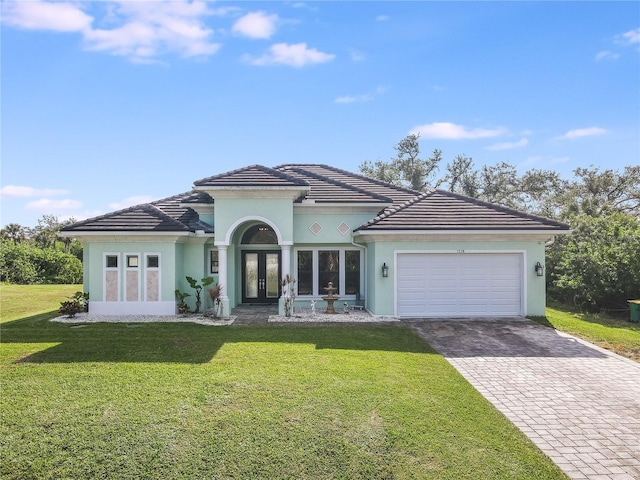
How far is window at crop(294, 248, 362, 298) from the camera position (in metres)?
16.5

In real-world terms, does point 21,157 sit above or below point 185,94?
below

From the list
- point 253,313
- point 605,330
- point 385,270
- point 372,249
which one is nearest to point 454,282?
point 385,270

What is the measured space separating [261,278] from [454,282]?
28.7ft

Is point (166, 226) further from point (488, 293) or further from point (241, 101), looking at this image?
point (488, 293)

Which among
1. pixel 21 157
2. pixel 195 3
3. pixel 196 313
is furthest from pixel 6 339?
pixel 195 3

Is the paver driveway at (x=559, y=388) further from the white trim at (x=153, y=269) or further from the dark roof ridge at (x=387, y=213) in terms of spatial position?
the white trim at (x=153, y=269)

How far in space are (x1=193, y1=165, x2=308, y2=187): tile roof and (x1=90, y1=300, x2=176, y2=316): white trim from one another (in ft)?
16.7

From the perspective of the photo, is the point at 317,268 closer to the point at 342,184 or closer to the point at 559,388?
the point at 342,184

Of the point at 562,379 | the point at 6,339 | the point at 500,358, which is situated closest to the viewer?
the point at 562,379

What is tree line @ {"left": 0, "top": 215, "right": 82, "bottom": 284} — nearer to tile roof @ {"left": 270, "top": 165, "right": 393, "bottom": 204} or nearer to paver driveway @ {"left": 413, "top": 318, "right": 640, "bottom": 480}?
tile roof @ {"left": 270, "top": 165, "right": 393, "bottom": 204}

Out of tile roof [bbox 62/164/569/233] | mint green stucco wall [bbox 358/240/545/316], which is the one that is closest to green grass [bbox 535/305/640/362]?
mint green stucco wall [bbox 358/240/545/316]

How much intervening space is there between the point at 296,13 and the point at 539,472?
13067 millimetres

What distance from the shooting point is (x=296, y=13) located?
11906mm

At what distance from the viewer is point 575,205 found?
26547mm
